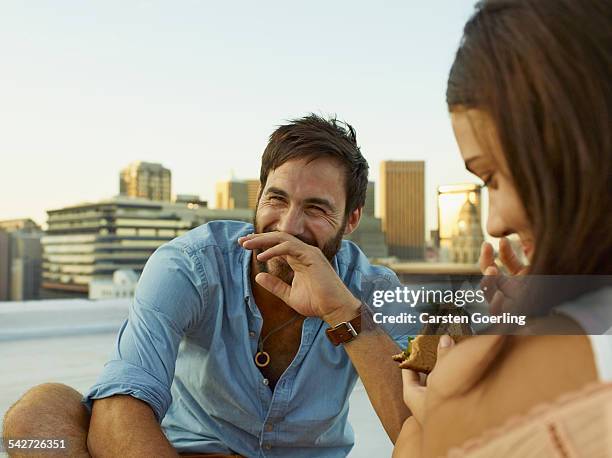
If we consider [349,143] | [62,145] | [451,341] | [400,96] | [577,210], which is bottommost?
[451,341]

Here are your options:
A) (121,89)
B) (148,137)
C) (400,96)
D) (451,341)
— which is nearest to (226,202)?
(400,96)

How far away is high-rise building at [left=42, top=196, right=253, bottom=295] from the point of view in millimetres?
52906

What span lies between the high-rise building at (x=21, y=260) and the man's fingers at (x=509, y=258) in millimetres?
64816

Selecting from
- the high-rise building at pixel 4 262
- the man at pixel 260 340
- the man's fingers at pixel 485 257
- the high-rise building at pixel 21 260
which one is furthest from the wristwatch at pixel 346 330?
the high-rise building at pixel 21 260

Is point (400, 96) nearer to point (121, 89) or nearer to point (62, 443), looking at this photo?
point (62, 443)

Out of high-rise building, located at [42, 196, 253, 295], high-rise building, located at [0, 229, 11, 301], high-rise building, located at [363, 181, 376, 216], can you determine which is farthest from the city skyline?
high-rise building, located at [0, 229, 11, 301]

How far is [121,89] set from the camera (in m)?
46.4

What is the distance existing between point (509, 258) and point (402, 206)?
16.2 m

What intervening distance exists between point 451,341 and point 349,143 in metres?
1.01

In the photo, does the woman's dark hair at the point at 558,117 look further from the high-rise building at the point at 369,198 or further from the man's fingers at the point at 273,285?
the high-rise building at the point at 369,198

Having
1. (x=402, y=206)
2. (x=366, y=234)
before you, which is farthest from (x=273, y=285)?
(x=402, y=206)

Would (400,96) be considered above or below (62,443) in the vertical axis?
above

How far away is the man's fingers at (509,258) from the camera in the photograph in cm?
70

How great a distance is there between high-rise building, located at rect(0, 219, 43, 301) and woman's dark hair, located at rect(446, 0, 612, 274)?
213 feet
